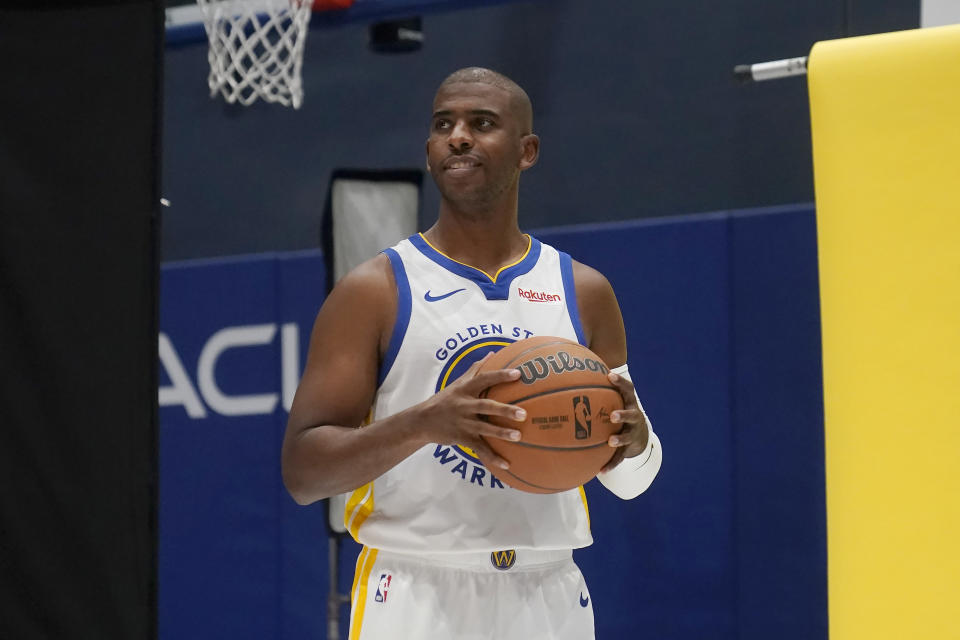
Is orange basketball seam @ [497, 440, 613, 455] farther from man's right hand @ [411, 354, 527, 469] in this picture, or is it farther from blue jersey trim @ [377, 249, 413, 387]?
blue jersey trim @ [377, 249, 413, 387]

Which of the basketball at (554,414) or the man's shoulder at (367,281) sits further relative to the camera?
the man's shoulder at (367,281)

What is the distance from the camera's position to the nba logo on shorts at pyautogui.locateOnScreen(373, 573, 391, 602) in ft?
8.24

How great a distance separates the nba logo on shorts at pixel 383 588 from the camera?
2512 mm

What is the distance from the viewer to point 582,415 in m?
2.39

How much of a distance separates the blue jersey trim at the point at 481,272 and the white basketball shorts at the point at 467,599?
0.56 meters

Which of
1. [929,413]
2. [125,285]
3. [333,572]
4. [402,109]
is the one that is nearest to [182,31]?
[402,109]

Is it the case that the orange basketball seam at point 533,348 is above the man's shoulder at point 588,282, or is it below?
below

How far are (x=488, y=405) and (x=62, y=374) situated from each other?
0.90m

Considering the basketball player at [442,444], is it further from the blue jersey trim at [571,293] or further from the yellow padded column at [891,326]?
the yellow padded column at [891,326]

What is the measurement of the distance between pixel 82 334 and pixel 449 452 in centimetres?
79

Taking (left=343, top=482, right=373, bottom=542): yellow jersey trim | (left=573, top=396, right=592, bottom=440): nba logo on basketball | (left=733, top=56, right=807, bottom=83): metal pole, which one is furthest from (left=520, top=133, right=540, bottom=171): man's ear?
(left=733, top=56, right=807, bottom=83): metal pole

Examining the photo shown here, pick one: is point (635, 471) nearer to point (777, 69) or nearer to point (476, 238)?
point (476, 238)

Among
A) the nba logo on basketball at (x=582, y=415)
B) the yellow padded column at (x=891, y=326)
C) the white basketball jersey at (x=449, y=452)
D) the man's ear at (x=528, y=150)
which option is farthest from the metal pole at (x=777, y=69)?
the nba logo on basketball at (x=582, y=415)

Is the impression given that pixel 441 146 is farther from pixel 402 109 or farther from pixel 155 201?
pixel 402 109
